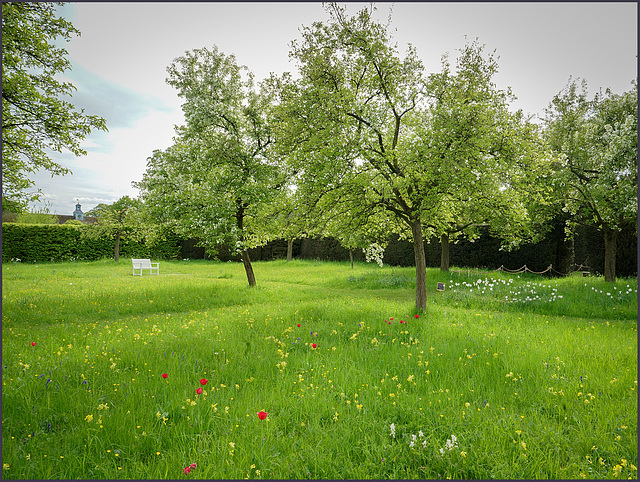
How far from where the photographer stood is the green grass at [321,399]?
125 inches

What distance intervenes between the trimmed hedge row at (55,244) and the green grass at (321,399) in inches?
782

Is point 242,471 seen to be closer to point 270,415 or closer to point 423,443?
point 270,415

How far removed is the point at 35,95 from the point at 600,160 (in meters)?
15.0

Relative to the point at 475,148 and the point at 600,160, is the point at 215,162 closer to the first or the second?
the point at 475,148

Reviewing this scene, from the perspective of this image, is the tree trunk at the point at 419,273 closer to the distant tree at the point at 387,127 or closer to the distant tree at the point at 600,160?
the distant tree at the point at 387,127

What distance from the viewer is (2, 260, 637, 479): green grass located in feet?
10.4

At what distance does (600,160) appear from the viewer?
11.2 m

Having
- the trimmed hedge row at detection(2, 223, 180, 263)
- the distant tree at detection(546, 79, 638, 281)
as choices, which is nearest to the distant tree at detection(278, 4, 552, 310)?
the distant tree at detection(546, 79, 638, 281)

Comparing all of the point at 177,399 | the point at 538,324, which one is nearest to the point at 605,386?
the point at 538,324

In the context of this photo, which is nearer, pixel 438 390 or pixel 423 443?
pixel 423 443

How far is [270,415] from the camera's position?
3834mm

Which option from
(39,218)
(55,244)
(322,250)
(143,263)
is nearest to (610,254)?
(322,250)

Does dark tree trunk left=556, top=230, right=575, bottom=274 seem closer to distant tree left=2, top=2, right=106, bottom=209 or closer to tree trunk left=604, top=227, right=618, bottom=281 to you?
tree trunk left=604, top=227, right=618, bottom=281

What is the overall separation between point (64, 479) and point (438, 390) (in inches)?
152
